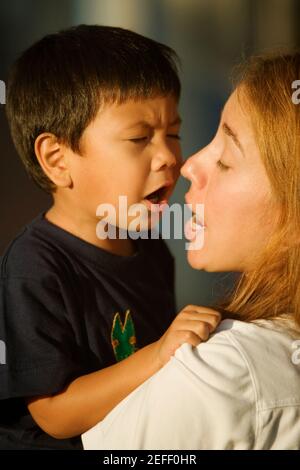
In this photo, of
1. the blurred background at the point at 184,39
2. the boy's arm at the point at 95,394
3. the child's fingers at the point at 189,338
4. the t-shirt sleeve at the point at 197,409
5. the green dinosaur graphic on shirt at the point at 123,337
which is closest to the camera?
the t-shirt sleeve at the point at 197,409

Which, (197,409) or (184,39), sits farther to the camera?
(184,39)

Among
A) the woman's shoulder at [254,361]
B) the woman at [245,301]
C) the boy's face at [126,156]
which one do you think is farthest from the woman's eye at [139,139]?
the woman's shoulder at [254,361]

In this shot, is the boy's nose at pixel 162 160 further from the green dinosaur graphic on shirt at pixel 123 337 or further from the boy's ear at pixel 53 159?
the green dinosaur graphic on shirt at pixel 123 337

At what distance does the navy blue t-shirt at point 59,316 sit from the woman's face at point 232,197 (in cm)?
24

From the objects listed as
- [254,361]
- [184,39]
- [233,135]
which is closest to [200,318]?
[254,361]

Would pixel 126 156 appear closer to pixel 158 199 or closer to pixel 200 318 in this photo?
pixel 158 199

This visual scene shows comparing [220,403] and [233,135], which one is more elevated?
[233,135]

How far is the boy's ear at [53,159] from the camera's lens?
123 centimetres

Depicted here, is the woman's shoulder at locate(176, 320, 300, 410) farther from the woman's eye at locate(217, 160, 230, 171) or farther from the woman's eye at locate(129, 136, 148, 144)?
the woman's eye at locate(129, 136, 148, 144)

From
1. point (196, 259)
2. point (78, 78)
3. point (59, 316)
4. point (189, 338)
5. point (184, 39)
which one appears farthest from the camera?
point (184, 39)

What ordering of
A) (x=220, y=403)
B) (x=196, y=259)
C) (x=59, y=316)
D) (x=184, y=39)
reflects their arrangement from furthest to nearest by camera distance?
(x=184, y=39) → (x=59, y=316) → (x=196, y=259) → (x=220, y=403)

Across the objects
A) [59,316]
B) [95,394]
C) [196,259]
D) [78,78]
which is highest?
[78,78]

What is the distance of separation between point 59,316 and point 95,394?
138 mm

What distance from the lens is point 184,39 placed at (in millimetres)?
1685
